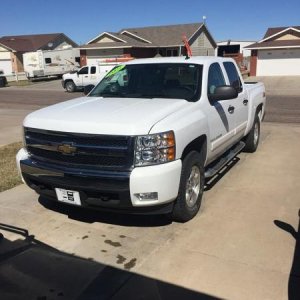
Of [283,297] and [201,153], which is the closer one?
[283,297]

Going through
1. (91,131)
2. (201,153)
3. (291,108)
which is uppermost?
(91,131)

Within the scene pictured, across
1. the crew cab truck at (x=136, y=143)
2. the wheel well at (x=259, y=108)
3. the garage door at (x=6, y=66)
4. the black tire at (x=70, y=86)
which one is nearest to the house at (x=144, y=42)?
the black tire at (x=70, y=86)

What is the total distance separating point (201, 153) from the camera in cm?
512

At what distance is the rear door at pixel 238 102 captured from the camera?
6547 mm

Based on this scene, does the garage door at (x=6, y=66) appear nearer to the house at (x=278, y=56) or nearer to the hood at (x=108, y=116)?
the house at (x=278, y=56)

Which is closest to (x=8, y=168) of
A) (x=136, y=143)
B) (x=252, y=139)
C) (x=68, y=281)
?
(x=136, y=143)

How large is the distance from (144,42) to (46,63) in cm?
1108

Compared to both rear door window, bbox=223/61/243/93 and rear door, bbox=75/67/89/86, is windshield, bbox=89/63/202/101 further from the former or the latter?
rear door, bbox=75/67/89/86

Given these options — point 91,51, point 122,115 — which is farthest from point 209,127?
point 91,51

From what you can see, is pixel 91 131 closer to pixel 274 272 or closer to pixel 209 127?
pixel 209 127

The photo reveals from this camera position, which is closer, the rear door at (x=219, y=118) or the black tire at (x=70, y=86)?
the rear door at (x=219, y=118)

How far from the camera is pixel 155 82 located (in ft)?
18.4

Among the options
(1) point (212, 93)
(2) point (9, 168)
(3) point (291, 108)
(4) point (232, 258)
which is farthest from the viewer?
(3) point (291, 108)

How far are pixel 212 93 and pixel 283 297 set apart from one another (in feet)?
9.42
